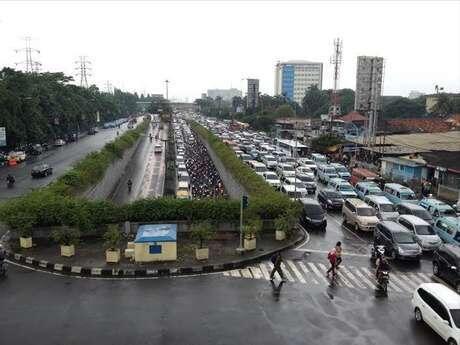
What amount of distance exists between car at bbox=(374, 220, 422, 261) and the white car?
222 inches

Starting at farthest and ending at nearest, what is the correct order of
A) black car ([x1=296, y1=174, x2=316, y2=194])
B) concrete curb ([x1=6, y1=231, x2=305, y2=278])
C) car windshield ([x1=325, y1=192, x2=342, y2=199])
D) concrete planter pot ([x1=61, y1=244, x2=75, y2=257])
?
black car ([x1=296, y1=174, x2=316, y2=194]) → car windshield ([x1=325, y1=192, x2=342, y2=199]) → concrete planter pot ([x1=61, y1=244, x2=75, y2=257]) → concrete curb ([x1=6, y1=231, x2=305, y2=278])

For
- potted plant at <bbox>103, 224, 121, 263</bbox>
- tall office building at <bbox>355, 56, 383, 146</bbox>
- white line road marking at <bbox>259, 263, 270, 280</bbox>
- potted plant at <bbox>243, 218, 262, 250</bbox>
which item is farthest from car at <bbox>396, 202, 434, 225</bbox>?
tall office building at <bbox>355, 56, 383, 146</bbox>

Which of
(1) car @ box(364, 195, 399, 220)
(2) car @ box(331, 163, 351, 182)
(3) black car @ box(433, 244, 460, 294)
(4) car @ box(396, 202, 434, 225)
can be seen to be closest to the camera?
(3) black car @ box(433, 244, 460, 294)

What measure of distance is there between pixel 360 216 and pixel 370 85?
37926 millimetres

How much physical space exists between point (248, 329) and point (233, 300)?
2198mm

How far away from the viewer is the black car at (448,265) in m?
17.5

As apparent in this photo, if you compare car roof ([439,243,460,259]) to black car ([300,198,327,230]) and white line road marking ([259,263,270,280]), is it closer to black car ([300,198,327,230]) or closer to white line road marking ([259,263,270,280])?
white line road marking ([259,263,270,280])

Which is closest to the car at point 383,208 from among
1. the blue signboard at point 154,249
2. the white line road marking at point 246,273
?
the white line road marking at point 246,273

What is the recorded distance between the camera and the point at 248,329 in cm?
1362

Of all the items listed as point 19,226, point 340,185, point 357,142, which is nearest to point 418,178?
point 340,185

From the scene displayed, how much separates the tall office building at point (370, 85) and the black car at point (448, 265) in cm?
3964

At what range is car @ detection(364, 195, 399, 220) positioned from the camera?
86.5 ft

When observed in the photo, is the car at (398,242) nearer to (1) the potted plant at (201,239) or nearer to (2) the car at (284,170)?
(1) the potted plant at (201,239)

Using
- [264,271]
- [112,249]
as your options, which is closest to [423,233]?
[264,271]
